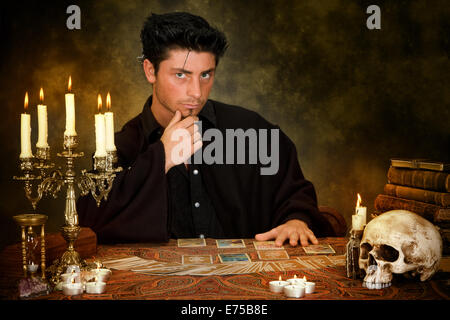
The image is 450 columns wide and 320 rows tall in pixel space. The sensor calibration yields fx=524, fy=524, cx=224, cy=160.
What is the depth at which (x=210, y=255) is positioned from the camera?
2484 millimetres

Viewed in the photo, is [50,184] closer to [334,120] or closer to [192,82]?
[192,82]

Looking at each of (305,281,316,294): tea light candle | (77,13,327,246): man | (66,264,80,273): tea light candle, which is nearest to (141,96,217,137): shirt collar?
(77,13,327,246): man

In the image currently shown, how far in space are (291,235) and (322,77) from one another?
1.95 metres

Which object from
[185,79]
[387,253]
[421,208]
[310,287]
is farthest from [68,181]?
[421,208]

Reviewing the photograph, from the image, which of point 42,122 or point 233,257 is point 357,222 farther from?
point 42,122

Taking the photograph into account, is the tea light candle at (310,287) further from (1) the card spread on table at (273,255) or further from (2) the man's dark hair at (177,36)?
(2) the man's dark hair at (177,36)

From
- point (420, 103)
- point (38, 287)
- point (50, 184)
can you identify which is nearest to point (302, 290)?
point (38, 287)

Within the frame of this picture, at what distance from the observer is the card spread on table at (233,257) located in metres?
2.37

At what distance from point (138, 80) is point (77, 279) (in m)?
2.42

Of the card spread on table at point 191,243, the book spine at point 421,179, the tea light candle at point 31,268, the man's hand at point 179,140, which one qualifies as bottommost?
the card spread on table at point 191,243

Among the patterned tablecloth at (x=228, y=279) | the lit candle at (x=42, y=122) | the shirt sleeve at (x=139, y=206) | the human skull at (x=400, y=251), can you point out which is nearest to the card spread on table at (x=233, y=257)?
the patterned tablecloth at (x=228, y=279)

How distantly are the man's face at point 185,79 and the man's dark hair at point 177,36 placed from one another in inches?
2.1

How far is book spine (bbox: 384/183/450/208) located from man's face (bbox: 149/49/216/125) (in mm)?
1435

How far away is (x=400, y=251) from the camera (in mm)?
1992
